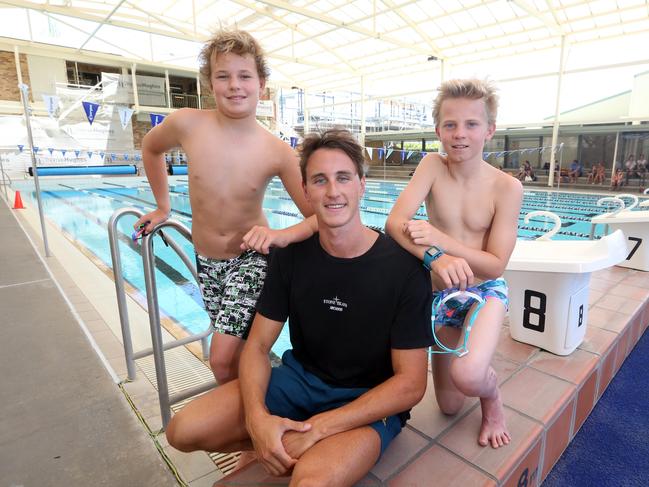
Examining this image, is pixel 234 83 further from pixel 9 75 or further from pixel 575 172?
pixel 9 75

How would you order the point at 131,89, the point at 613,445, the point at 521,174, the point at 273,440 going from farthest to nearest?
the point at 131,89 < the point at 521,174 < the point at 613,445 < the point at 273,440

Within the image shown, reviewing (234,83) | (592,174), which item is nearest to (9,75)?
(234,83)

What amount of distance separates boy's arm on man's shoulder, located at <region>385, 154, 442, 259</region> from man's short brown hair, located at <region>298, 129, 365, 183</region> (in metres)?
0.25

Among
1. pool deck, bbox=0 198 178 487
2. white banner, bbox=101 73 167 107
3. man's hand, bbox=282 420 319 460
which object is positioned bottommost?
pool deck, bbox=0 198 178 487

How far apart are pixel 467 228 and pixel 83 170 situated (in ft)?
64.9

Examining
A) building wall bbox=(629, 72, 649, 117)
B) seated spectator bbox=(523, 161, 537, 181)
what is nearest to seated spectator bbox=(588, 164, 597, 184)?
seated spectator bbox=(523, 161, 537, 181)

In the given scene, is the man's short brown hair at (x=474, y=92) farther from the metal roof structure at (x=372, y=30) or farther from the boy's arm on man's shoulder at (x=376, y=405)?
the metal roof structure at (x=372, y=30)

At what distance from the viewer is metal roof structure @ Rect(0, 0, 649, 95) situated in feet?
40.2

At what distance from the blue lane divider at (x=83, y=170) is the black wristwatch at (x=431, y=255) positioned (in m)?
19.3

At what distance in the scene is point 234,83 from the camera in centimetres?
145

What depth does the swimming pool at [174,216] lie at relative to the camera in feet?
13.4

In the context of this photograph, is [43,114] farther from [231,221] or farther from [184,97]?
[231,221]

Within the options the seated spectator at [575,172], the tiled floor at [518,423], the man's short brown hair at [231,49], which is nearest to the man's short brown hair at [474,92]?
the man's short brown hair at [231,49]

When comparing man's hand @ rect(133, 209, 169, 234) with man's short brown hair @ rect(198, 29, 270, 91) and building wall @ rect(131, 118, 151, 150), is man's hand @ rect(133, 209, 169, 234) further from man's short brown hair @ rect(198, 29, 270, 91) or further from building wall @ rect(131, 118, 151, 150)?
building wall @ rect(131, 118, 151, 150)
